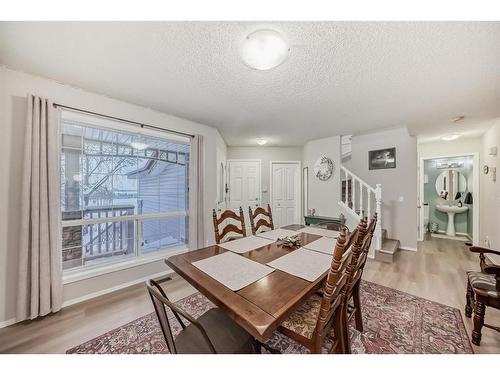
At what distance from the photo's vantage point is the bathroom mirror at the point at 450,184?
4.60m

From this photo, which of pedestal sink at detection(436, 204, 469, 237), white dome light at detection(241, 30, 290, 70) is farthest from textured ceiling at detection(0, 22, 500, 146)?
pedestal sink at detection(436, 204, 469, 237)

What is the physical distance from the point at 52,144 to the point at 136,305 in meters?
1.80

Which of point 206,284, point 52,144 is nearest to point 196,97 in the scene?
point 52,144

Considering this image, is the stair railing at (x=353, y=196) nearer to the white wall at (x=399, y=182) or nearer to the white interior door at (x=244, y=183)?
the white wall at (x=399, y=182)

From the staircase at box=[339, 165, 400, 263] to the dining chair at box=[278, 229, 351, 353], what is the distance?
2.10 meters

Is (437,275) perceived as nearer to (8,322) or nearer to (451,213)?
(451,213)

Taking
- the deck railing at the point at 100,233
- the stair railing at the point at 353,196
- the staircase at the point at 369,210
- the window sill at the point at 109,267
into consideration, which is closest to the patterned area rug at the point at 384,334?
the window sill at the point at 109,267

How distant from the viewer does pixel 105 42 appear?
1371 millimetres

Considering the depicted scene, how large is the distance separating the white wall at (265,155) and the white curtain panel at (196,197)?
6.94 feet

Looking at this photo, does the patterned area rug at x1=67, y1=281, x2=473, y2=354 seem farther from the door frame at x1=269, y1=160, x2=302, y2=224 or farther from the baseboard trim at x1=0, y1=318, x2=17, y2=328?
the door frame at x1=269, y1=160, x2=302, y2=224

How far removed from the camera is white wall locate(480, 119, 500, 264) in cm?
289

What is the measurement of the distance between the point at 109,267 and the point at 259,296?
223cm
